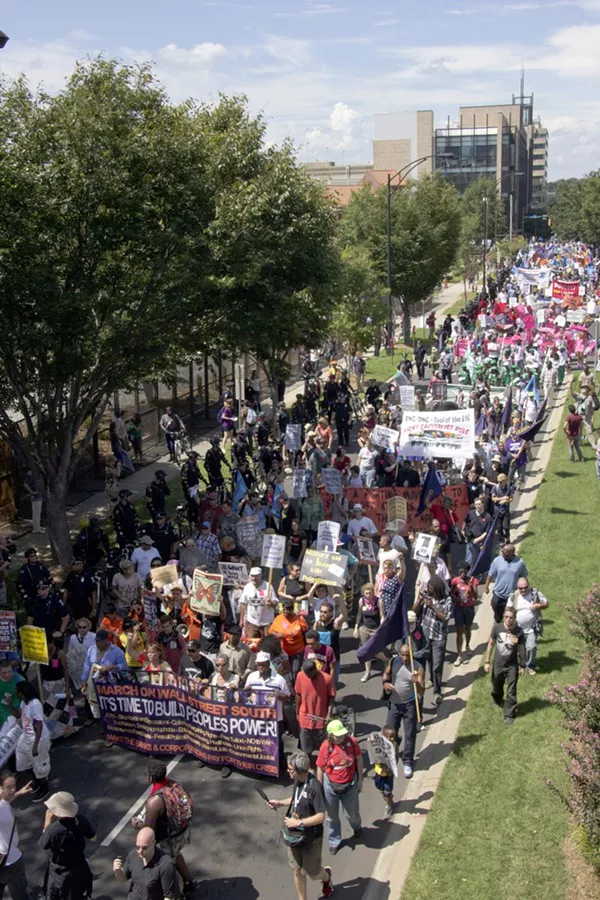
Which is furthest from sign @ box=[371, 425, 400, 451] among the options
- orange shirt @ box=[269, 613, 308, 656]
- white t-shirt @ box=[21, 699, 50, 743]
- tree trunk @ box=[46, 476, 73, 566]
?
white t-shirt @ box=[21, 699, 50, 743]

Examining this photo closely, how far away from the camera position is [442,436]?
18.4 m

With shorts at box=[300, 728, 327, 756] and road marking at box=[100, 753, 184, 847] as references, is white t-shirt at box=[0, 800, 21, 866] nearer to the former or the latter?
road marking at box=[100, 753, 184, 847]

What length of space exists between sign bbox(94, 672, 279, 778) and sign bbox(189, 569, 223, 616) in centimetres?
192

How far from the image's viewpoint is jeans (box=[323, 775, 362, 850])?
8523mm

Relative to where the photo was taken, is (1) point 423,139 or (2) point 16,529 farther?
(1) point 423,139

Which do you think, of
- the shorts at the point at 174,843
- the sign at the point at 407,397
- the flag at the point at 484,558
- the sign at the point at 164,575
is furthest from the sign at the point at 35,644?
the sign at the point at 407,397

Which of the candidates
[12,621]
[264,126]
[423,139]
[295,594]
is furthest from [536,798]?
[423,139]

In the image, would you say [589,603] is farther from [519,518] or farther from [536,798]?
[519,518]

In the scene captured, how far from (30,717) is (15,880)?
1.94m

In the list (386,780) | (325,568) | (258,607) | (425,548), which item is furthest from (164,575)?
(386,780)

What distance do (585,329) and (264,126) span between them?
15.4 metres

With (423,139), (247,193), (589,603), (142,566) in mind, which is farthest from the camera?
(423,139)

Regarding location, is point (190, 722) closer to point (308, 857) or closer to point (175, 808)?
point (175, 808)

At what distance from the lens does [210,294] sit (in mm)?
18906
